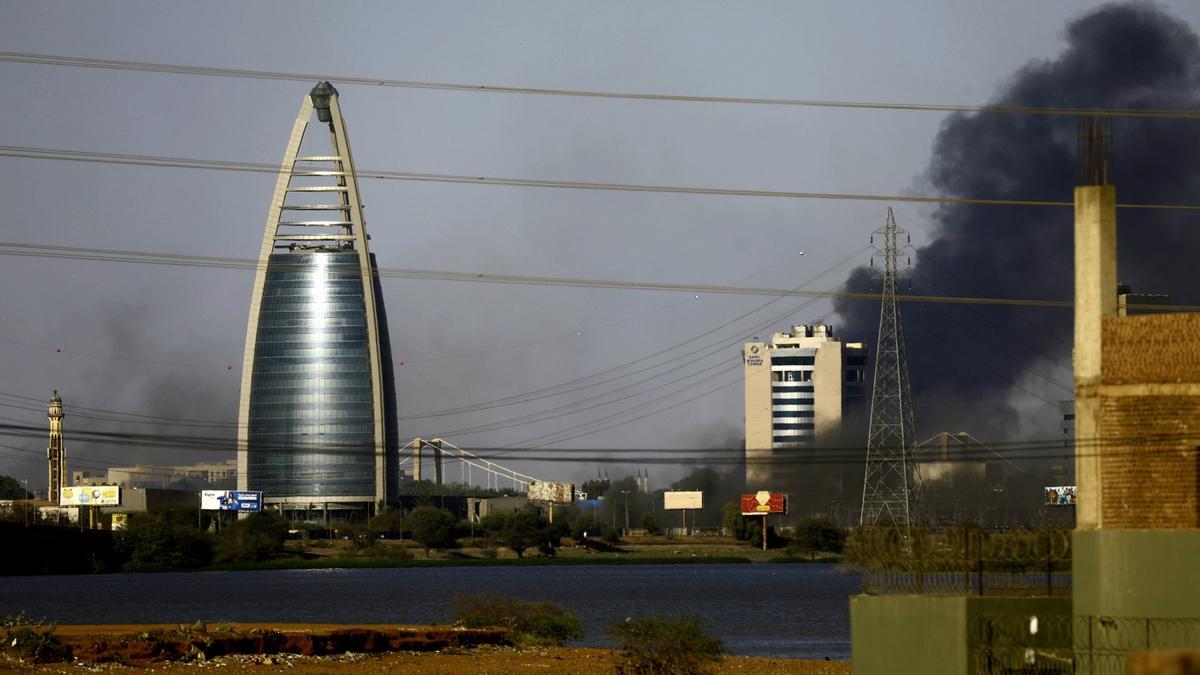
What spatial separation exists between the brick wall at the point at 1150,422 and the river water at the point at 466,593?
29.5 m

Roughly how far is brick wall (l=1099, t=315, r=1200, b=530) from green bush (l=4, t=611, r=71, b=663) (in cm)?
2997

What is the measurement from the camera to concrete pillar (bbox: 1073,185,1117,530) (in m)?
28.5

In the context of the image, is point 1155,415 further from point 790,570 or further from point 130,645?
point 790,570

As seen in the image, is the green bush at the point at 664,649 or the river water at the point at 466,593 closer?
the green bush at the point at 664,649

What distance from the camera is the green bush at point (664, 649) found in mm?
47906

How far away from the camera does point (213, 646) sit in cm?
4912

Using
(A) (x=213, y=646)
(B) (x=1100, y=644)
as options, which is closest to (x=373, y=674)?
(A) (x=213, y=646)

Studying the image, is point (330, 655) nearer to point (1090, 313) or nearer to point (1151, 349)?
point (1090, 313)

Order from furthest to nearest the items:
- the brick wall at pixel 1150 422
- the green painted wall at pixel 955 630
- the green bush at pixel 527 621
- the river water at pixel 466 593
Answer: the river water at pixel 466 593 → the green bush at pixel 527 621 → the green painted wall at pixel 955 630 → the brick wall at pixel 1150 422

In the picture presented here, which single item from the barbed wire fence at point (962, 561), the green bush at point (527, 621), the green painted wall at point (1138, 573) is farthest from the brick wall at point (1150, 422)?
the green bush at point (527, 621)

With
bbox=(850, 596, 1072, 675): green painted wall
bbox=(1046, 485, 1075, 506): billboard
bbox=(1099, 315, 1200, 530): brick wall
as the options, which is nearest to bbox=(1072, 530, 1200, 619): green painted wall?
bbox=(1099, 315, 1200, 530): brick wall

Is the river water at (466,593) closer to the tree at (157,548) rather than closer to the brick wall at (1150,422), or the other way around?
the tree at (157,548)

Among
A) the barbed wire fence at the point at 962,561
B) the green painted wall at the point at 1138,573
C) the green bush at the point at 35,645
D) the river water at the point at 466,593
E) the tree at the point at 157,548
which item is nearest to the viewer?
the green painted wall at the point at 1138,573

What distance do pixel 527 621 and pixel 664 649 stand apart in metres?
14.5
